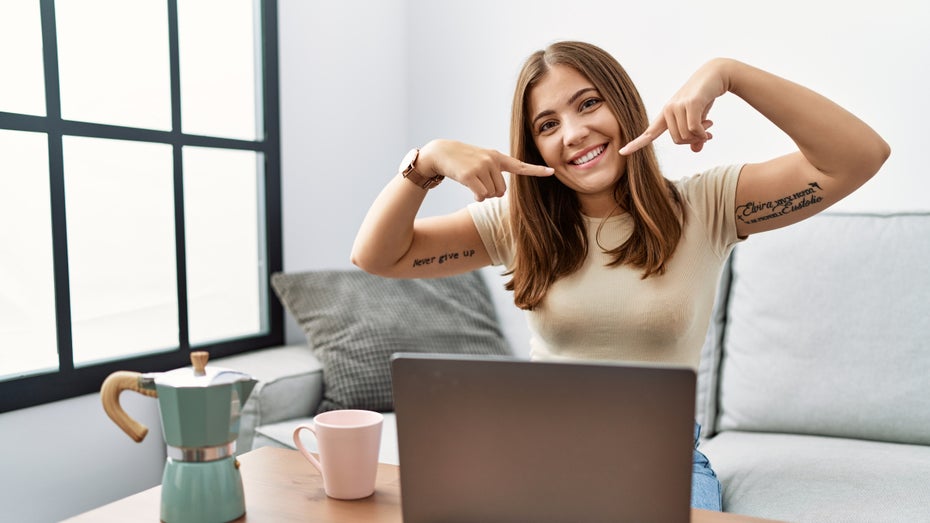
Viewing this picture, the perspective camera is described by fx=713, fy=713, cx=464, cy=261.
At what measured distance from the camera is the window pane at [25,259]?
1.62 metres

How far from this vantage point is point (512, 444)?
0.65 meters

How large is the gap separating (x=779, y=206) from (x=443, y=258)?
0.62 m

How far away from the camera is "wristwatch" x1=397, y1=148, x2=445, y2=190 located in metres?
1.17

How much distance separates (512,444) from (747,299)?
4.38ft

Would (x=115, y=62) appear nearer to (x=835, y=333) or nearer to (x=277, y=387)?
(x=277, y=387)

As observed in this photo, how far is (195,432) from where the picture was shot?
2.55 ft

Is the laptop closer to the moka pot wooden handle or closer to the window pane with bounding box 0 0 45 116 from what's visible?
the moka pot wooden handle

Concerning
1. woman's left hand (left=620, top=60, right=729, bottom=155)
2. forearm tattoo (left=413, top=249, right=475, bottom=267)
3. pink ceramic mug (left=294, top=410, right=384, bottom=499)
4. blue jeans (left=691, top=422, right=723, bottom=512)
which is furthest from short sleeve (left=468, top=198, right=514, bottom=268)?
pink ceramic mug (left=294, top=410, right=384, bottom=499)

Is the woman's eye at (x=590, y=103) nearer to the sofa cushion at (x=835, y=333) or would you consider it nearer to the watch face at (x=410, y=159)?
the watch face at (x=410, y=159)

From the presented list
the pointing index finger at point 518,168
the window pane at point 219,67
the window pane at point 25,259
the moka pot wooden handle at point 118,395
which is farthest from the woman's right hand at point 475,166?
the window pane at point 219,67

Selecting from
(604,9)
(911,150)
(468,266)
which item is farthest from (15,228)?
(911,150)

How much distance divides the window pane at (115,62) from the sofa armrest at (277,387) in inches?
27.6

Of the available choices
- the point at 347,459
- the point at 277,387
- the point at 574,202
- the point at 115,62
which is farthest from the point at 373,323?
the point at 347,459

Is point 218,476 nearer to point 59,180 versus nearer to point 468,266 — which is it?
point 468,266
